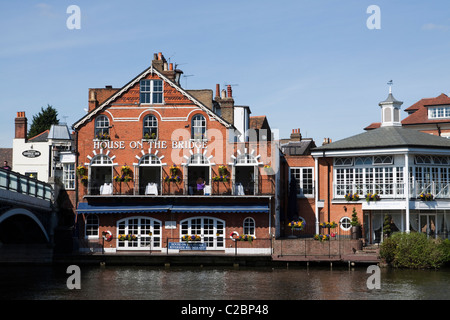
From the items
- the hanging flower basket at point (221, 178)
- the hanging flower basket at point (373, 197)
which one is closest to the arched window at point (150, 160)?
the hanging flower basket at point (221, 178)

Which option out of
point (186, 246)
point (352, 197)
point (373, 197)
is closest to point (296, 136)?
point (352, 197)

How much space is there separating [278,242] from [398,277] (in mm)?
8601

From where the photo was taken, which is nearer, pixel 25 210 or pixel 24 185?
pixel 24 185

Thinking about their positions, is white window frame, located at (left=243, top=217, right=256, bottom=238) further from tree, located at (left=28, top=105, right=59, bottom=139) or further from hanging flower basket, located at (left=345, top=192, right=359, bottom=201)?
tree, located at (left=28, top=105, right=59, bottom=139)

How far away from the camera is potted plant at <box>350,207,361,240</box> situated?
1703 inches

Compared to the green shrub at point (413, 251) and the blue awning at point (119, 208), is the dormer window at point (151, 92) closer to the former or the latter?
the blue awning at point (119, 208)

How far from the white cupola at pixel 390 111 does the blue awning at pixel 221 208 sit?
1153 cm

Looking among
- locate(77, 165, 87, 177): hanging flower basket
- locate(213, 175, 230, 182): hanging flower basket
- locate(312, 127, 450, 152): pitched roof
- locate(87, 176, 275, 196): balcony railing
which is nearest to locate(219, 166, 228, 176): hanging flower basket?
locate(213, 175, 230, 182): hanging flower basket

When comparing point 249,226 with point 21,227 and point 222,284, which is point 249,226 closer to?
point 222,284

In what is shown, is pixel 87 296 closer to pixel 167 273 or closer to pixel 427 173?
pixel 167 273

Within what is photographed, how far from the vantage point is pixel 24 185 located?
39.0m

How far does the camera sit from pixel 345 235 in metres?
45.9

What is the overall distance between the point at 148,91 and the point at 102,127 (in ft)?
12.7
